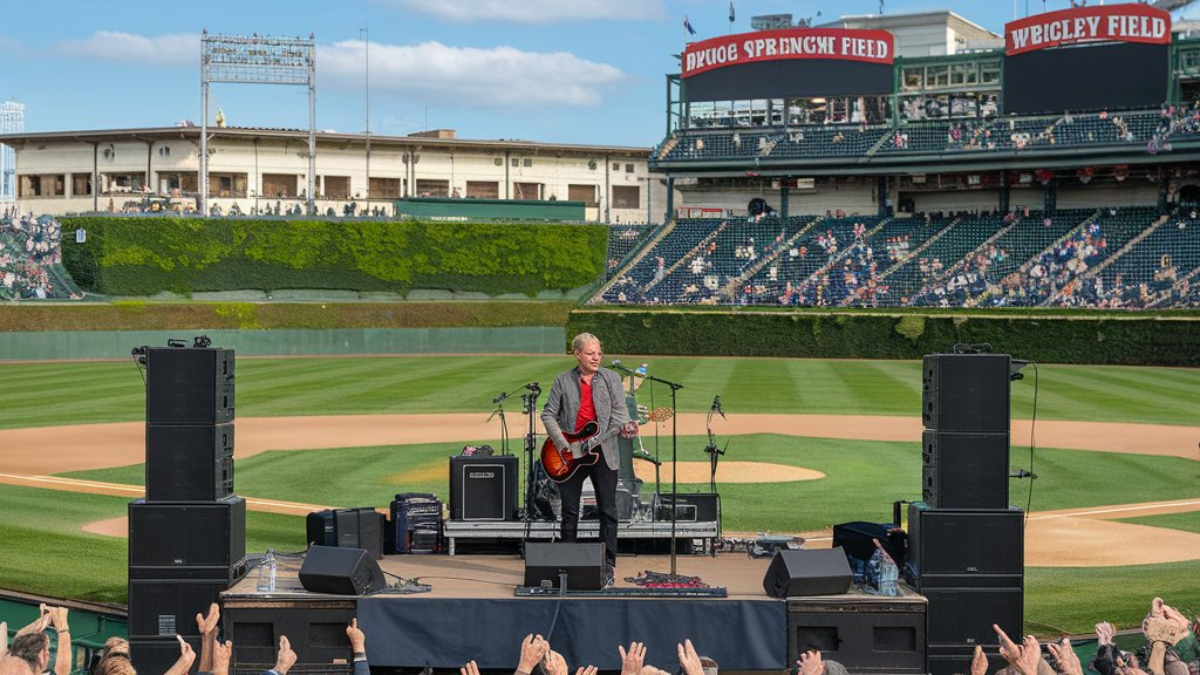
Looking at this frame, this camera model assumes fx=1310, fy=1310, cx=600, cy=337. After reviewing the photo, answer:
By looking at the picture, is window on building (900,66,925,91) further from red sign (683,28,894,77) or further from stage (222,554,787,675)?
stage (222,554,787,675)

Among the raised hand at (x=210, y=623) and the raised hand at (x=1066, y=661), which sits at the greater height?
the raised hand at (x=1066, y=661)

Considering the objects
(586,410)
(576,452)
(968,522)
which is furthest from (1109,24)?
(576,452)

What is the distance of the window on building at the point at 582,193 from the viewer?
88500 millimetres

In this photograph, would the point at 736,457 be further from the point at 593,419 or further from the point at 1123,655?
the point at 1123,655

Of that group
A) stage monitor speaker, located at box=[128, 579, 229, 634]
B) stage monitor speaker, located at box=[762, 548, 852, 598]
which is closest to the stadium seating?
stage monitor speaker, located at box=[762, 548, 852, 598]

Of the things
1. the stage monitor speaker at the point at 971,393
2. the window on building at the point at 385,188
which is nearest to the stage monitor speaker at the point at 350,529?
the stage monitor speaker at the point at 971,393

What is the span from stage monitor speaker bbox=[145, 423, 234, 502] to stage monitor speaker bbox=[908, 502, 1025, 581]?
19.7 feet

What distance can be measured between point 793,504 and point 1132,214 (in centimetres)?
4436

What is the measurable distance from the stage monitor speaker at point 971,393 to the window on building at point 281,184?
7211 centimetres

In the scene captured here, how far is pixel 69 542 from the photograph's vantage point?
1705 centimetres

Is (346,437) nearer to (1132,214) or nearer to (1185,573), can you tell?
→ (1185,573)

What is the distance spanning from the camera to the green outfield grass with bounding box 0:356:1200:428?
33969mm

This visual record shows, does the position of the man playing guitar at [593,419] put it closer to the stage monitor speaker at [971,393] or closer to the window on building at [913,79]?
the stage monitor speaker at [971,393]

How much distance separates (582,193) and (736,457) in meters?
65.0
